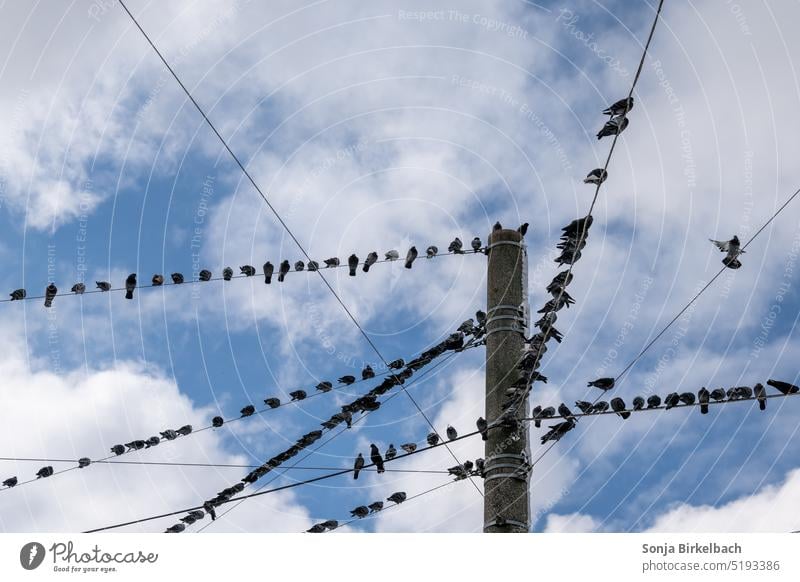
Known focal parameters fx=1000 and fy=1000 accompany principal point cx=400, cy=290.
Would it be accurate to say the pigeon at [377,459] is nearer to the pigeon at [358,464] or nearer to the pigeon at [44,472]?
the pigeon at [358,464]

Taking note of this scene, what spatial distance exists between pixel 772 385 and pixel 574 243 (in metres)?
2.72

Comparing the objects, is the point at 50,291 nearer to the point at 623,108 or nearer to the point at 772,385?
the point at 623,108

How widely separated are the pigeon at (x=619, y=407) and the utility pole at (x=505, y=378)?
1.42m

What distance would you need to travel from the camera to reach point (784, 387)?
1110 cm

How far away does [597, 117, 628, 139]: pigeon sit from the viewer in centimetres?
1109

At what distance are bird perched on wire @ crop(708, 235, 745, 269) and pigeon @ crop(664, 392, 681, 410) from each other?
64.9 inches

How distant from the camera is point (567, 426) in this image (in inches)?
443

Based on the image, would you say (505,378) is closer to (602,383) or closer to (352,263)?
(602,383)

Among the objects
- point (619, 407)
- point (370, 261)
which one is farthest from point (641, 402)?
point (370, 261)

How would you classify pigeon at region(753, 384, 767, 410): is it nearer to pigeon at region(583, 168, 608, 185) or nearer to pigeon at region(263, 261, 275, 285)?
pigeon at region(583, 168, 608, 185)

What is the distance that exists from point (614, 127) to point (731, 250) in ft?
6.80

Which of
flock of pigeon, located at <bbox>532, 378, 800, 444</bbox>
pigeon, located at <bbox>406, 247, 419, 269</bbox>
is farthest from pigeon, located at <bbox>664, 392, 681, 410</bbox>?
pigeon, located at <bbox>406, 247, 419, 269</bbox>
